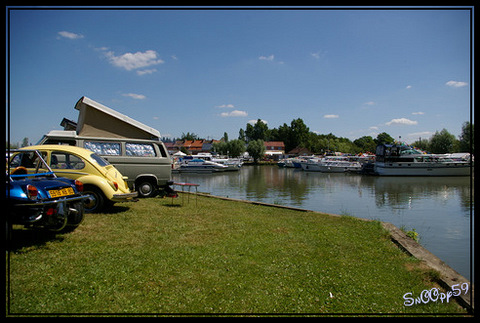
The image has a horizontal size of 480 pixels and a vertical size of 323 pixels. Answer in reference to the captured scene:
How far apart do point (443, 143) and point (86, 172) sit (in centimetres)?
9184

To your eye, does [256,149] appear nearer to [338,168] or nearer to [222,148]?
[222,148]

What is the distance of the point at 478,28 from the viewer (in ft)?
10.6

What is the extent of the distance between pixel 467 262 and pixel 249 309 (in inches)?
287

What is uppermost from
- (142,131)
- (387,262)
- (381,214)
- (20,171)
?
(142,131)

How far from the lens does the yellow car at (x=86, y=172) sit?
7617mm

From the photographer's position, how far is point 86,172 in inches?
306

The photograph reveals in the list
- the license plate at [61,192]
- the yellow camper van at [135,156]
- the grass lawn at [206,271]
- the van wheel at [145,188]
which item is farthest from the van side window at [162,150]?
the license plate at [61,192]

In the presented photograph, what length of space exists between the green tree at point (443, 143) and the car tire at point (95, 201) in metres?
91.2

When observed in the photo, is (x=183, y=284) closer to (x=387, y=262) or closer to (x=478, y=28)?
(x=387, y=262)

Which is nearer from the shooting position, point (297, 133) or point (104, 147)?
point (104, 147)

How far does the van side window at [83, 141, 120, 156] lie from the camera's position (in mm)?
10669

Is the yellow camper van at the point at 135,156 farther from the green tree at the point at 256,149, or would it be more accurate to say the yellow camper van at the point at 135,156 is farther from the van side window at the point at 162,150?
the green tree at the point at 256,149

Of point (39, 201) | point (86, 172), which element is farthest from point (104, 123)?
point (39, 201)

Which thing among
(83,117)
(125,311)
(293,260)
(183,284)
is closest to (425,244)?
(293,260)
